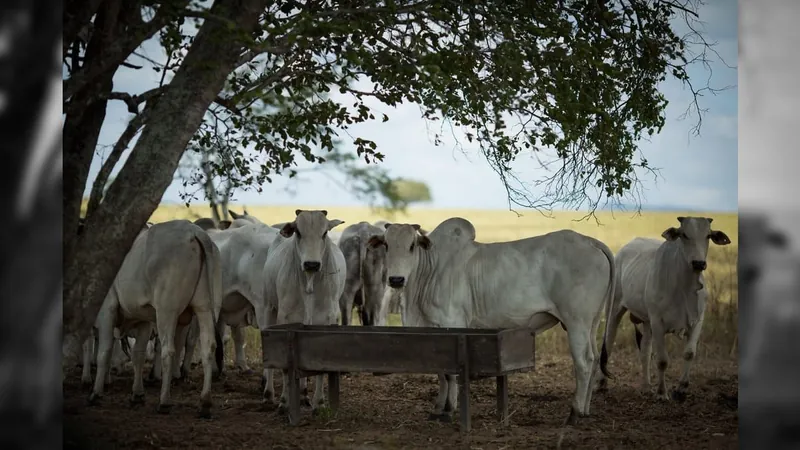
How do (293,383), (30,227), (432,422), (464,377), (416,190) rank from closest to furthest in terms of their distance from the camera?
(30,227) → (464,377) → (293,383) → (432,422) → (416,190)

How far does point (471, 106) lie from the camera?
8656mm

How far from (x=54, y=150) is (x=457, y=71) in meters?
3.32

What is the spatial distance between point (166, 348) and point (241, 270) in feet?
6.70

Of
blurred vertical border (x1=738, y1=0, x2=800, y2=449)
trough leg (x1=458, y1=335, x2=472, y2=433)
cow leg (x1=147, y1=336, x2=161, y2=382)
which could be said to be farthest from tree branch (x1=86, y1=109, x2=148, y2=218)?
blurred vertical border (x1=738, y1=0, x2=800, y2=449)

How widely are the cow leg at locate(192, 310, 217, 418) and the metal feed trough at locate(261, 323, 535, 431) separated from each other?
80cm

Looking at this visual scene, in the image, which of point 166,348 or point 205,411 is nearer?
point 205,411

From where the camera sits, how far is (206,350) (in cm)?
932

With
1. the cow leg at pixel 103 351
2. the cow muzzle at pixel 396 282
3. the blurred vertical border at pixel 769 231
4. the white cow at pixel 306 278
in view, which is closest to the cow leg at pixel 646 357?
the white cow at pixel 306 278

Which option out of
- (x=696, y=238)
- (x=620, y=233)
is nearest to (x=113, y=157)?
(x=696, y=238)

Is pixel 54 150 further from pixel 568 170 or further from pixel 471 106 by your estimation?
pixel 568 170

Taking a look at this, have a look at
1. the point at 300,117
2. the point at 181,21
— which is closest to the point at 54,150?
the point at 181,21

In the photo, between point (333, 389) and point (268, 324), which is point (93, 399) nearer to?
point (268, 324)

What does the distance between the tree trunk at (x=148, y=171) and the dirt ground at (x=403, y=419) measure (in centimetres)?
91

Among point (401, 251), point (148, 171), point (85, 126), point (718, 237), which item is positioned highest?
point (85, 126)
